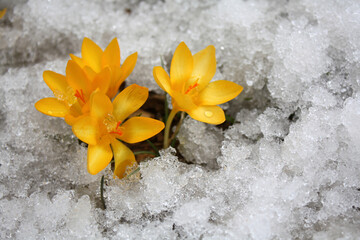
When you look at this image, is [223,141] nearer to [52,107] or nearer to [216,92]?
[216,92]

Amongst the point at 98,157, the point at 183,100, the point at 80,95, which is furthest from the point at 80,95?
the point at 183,100

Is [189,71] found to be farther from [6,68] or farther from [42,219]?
[6,68]

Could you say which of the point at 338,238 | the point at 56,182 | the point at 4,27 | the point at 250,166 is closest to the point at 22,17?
the point at 4,27

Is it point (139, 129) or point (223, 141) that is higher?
point (139, 129)

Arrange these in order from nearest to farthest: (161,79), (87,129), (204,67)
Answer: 1. (87,129)
2. (161,79)
3. (204,67)

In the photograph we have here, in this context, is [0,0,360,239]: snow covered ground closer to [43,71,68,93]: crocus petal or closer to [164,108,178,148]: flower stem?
[164,108,178,148]: flower stem

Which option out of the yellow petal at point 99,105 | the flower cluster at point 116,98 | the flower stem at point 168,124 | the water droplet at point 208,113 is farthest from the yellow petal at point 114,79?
the water droplet at point 208,113

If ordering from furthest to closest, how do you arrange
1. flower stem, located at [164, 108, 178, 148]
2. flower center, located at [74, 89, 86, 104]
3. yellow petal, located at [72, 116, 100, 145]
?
flower stem, located at [164, 108, 178, 148], flower center, located at [74, 89, 86, 104], yellow petal, located at [72, 116, 100, 145]

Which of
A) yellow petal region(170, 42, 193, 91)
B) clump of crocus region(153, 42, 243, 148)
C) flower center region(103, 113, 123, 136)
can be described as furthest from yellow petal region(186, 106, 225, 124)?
flower center region(103, 113, 123, 136)
